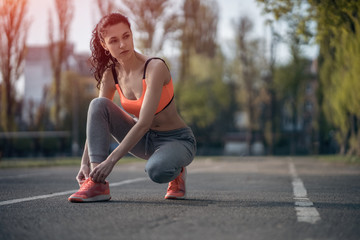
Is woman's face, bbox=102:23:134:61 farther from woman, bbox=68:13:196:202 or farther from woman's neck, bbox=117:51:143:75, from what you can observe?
woman's neck, bbox=117:51:143:75

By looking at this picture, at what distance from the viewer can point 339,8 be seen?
14750 mm

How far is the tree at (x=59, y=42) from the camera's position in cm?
3794

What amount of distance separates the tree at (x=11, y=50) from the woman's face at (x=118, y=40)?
67.8 feet

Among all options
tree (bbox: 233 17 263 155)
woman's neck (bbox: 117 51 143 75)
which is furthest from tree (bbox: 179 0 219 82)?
woman's neck (bbox: 117 51 143 75)

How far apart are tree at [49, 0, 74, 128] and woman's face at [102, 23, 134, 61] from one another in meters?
34.2

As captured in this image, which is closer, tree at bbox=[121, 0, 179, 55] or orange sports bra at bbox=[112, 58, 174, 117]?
orange sports bra at bbox=[112, 58, 174, 117]

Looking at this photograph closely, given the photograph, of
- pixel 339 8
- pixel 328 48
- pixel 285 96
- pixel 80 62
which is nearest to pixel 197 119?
pixel 285 96

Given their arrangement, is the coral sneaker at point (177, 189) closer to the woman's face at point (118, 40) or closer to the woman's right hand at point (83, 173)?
the woman's right hand at point (83, 173)

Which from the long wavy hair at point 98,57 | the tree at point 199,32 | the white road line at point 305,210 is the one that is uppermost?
the tree at point 199,32

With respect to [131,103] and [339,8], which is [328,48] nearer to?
[339,8]

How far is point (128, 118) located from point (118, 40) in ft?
2.66

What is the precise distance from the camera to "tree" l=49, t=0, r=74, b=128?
37938mm

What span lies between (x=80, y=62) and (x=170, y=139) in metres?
69.7

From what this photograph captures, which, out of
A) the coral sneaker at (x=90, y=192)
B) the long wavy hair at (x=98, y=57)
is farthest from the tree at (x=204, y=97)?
the coral sneaker at (x=90, y=192)
